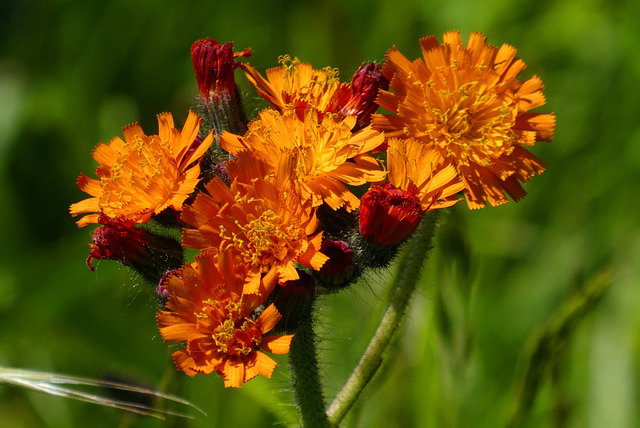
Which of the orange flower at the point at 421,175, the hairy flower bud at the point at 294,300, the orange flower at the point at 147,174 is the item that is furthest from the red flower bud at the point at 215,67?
the hairy flower bud at the point at 294,300

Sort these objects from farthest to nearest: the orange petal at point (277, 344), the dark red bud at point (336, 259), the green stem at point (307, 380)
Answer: the green stem at point (307, 380) → the dark red bud at point (336, 259) → the orange petal at point (277, 344)

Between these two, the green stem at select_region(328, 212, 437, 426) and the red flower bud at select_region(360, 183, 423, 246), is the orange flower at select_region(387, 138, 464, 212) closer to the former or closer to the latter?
the red flower bud at select_region(360, 183, 423, 246)

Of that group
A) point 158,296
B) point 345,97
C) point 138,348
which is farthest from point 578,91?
point 158,296

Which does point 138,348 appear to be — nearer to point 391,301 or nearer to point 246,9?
point 391,301

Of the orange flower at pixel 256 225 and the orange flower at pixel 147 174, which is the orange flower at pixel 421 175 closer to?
the orange flower at pixel 256 225

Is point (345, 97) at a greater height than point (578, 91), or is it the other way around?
point (345, 97)
